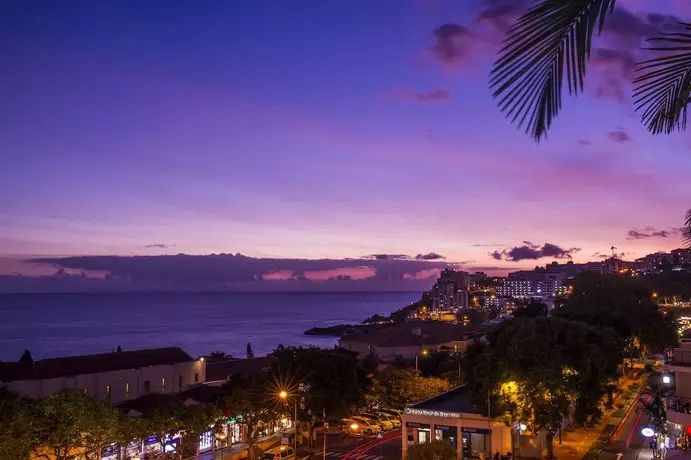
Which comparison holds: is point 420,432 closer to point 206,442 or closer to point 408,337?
point 206,442

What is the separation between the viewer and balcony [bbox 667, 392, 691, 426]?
68.7ft

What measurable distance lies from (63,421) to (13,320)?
504ft

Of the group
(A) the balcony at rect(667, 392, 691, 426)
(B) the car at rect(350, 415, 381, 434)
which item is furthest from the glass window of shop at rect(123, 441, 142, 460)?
(A) the balcony at rect(667, 392, 691, 426)

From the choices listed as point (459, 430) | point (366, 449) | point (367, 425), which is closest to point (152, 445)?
point (366, 449)

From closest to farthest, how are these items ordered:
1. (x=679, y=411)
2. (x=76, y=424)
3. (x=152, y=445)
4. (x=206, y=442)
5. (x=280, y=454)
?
(x=76, y=424) → (x=679, y=411) → (x=152, y=445) → (x=280, y=454) → (x=206, y=442)

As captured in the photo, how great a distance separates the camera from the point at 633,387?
3944 centimetres

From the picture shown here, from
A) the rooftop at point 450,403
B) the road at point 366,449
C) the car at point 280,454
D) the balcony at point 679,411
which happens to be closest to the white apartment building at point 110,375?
the car at point 280,454

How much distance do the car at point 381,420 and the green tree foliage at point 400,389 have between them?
768 millimetres

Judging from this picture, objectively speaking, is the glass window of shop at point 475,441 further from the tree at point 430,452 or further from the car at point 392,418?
the car at point 392,418

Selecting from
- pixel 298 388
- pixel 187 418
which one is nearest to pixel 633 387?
pixel 298 388

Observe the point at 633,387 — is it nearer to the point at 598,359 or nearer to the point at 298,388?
the point at 598,359

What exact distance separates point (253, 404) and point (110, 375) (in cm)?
761

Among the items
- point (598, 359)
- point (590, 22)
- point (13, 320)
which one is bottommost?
point (13, 320)

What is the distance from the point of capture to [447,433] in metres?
24.9
